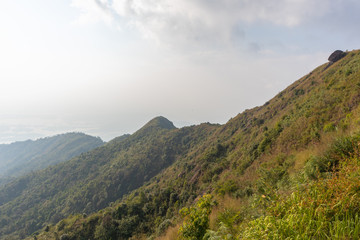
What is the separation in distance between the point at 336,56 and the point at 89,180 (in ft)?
452

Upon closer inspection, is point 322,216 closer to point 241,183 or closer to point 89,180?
point 241,183

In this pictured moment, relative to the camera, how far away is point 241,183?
42.7ft

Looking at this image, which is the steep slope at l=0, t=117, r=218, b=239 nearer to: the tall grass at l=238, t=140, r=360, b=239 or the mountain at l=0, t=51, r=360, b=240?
the mountain at l=0, t=51, r=360, b=240

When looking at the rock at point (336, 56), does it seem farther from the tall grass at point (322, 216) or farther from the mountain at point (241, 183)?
the tall grass at point (322, 216)

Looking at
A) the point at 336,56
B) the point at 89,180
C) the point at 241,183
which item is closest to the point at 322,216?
the point at 241,183

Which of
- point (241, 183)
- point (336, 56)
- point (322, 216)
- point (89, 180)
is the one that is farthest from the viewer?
point (89, 180)

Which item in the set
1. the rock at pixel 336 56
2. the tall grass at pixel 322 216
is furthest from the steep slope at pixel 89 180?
the tall grass at pixel 322 216

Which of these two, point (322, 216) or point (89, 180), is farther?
point (89, 180)

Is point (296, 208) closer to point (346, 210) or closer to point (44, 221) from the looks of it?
point (346, 210)

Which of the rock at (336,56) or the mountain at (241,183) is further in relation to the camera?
the rock at (336,56)

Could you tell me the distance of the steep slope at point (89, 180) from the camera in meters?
88.9

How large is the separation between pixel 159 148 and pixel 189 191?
261 feet

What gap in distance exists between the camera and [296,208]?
3.68 metres

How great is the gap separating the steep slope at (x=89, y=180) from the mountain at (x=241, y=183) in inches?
26.9
